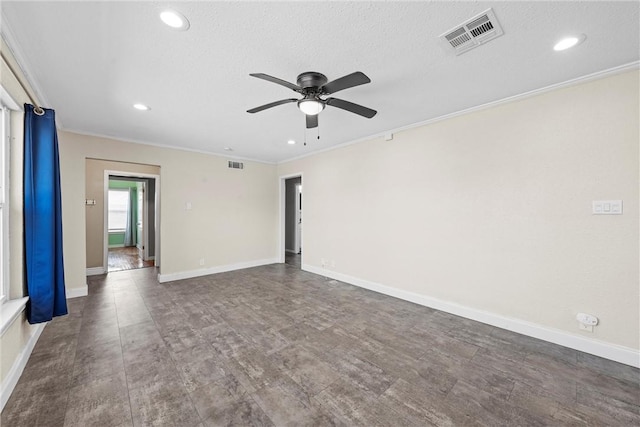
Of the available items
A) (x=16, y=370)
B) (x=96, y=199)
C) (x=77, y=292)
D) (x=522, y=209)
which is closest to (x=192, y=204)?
(x=77, y=292)

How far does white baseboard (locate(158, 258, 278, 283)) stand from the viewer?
4.62 meters

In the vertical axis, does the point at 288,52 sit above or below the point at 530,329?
above

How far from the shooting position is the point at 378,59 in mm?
2010

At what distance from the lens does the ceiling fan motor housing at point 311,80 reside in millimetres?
2127

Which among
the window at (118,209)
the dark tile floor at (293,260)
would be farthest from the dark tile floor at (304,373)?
the window at (118,209)

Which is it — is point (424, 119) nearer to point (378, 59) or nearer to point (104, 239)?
point (378, 59)

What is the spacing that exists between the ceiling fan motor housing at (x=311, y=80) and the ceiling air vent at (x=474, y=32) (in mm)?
952

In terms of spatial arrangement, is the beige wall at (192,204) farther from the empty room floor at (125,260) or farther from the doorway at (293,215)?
the doorway at (293,215)

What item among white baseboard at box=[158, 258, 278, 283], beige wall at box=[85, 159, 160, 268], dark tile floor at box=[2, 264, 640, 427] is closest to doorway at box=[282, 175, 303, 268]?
white baseboard at box=[158, 258, 278, 283]

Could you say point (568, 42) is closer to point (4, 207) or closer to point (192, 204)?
point (4, 207)

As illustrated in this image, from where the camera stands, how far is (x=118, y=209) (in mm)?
8617

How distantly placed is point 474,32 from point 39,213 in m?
3.79

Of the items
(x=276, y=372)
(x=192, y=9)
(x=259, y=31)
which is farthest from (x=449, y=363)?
(x=192, y=9)

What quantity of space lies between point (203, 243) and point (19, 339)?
3.10 metres
